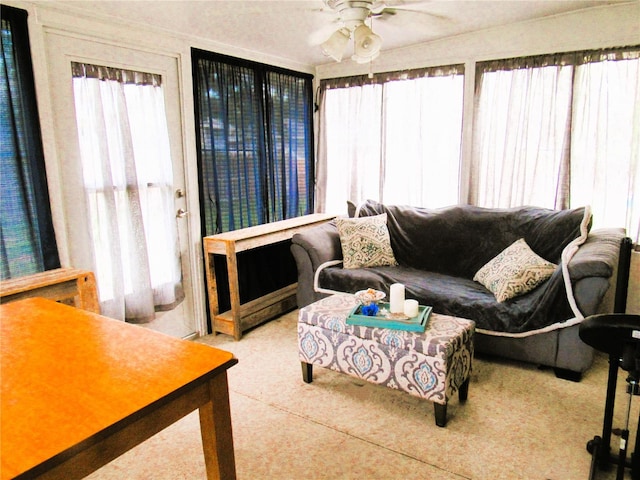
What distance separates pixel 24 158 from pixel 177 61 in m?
1.28

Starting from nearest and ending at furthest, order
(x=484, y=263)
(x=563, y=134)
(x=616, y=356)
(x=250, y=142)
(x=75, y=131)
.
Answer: (x=616, y=356) < (x=75, y=131) < (x=563, y=134) < (x=484, y=263) < (x=250, y=142)

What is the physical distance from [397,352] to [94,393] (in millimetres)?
1507

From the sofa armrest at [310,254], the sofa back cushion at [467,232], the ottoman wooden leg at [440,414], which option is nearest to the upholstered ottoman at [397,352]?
the ottoman wooden leg at [440,414]

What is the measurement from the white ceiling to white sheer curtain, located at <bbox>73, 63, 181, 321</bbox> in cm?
38

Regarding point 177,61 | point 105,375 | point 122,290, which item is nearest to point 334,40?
point 177,61

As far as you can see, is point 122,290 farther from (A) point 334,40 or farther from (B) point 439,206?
(B) point 439,206

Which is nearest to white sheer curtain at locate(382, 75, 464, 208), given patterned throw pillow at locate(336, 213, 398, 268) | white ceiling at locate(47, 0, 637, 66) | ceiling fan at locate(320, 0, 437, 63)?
white ceiling at locate(47, 0, 637, 66)

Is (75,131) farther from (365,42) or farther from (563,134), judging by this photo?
(563,134)

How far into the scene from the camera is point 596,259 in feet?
7.72

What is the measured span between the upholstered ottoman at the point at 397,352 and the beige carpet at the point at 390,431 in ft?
0.55

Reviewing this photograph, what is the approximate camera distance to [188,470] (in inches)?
73.9

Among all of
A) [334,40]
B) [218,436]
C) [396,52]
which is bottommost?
[218,436]

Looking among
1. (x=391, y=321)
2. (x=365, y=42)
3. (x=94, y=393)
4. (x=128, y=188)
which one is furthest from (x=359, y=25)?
(x=94, y=393)

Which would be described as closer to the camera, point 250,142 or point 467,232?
point 467,232
